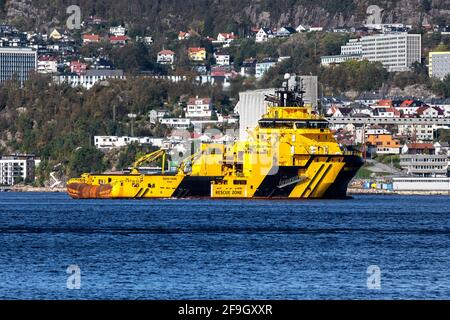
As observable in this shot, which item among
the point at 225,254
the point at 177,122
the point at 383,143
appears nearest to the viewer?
the point at 225,254

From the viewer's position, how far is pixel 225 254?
144ft

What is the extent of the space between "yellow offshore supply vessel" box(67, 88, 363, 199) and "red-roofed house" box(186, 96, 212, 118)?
7866 centimetres

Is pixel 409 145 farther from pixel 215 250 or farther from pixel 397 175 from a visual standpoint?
pixel 215 250

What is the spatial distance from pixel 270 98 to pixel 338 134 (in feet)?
200

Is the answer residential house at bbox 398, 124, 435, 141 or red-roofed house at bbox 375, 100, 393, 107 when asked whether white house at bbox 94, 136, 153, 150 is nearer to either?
residential house at bbox 398, 124, 435, 141

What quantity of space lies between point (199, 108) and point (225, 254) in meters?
131

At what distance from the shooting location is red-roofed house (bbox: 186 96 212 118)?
17212 centimetres

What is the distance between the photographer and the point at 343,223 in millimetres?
62688

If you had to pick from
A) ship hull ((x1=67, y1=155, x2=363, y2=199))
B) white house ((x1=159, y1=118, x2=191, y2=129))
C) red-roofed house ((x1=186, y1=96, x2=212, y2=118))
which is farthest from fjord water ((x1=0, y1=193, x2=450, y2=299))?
red-roofed house ((x1=186, y1=96, x2=212, y2=118))

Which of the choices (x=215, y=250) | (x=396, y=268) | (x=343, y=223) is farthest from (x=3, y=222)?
(x=396, y=268)

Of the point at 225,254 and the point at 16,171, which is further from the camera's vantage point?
the point at 16,171

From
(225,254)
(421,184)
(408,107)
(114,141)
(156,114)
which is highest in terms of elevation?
(408,107)

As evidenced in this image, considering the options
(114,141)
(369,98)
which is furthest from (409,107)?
(114,141)

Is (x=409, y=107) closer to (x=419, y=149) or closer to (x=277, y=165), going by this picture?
(x=419, y=149)
